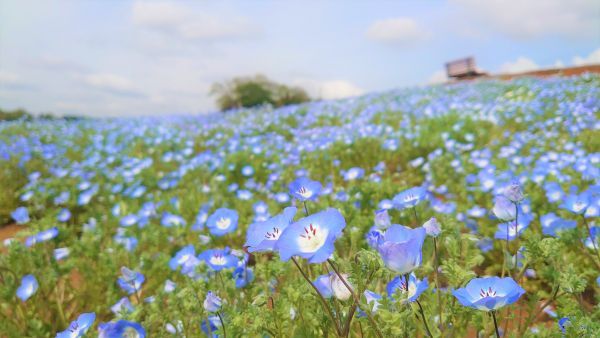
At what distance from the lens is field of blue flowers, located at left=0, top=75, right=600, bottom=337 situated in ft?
3.36

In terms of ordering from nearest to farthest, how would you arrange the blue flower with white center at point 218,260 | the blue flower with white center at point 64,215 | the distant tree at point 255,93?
the blue flower with white center at point 218,260, the blue flower with white center at point 64,215, the distant tree at point 255,93

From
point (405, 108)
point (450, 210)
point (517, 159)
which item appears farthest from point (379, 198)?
point (405, 108)

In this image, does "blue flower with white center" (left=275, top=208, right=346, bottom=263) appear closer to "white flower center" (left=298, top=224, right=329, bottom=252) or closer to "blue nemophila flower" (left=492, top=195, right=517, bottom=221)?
"white flower center" (left=298, top=224, right=329, bottom=252)

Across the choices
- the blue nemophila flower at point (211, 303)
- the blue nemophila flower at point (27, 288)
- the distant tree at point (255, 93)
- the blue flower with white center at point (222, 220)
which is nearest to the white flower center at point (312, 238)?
the blue nemophila flower at point (211, 303)

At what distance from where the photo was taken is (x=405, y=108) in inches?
336

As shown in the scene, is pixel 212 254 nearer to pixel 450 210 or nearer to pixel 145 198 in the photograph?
pixel 450 210

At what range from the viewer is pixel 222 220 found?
5.99 feet

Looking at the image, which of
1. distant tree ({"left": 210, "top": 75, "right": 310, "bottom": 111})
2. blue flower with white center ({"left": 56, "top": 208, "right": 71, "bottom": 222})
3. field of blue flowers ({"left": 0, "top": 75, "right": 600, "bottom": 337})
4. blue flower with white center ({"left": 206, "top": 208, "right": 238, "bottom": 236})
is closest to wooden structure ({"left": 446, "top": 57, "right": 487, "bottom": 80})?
distant tree ({"left": 210, "top": 75, "right": 310, "bottom": 111})

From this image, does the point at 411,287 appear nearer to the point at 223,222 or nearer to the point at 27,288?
the point at 223,222

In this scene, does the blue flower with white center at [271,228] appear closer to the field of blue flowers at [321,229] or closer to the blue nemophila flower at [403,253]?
the field of blue flowers at [321,229]

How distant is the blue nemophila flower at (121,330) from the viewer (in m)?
1.27

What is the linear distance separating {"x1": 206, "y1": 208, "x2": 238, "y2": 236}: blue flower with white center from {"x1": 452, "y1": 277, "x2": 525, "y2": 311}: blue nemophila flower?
1024mm

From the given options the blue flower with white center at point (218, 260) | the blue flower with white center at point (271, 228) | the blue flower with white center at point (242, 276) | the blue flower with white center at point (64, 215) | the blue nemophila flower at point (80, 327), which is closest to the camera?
the blue flower with white center at point (271, 228)

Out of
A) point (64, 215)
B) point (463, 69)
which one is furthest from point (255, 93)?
point (64, 215)
